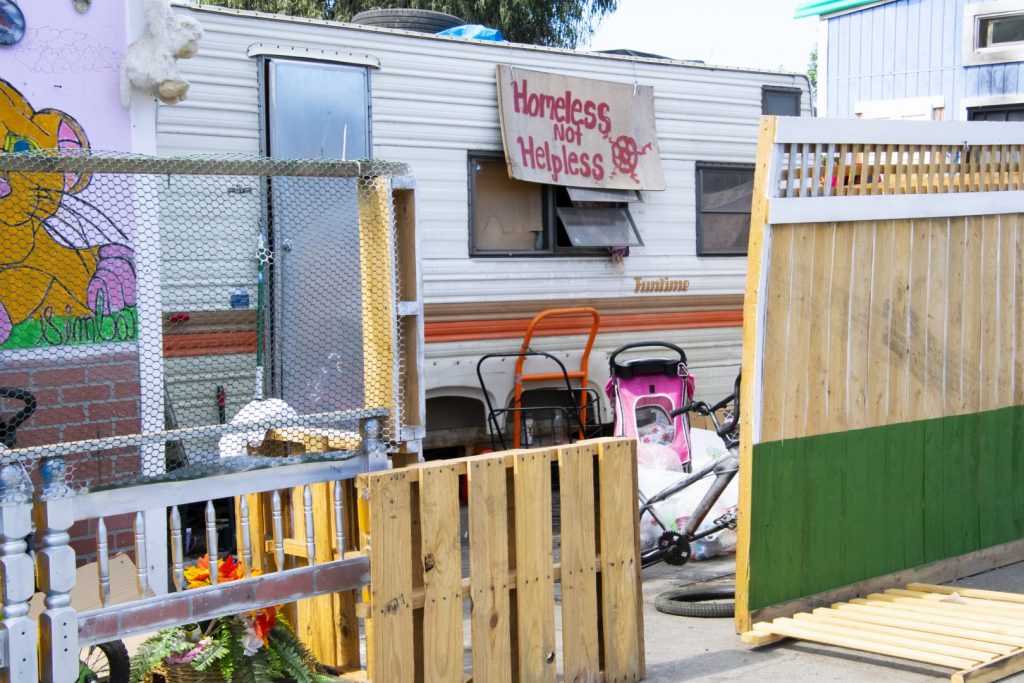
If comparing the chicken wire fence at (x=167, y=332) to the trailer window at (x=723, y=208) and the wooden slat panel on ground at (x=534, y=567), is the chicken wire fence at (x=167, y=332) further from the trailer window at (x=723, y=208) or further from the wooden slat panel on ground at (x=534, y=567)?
the trailer window at (x=723, y=208)

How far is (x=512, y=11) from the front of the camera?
68.3ft

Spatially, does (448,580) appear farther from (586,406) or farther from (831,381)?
(586,406)

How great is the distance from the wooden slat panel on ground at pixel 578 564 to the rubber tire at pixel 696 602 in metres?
1.22

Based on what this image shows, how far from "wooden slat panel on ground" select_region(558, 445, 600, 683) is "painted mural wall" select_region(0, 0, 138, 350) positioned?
1732 millimetres

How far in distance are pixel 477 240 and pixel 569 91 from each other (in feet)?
4.33

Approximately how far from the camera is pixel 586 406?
8648mm

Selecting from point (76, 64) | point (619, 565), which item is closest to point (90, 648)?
point (619, 565)

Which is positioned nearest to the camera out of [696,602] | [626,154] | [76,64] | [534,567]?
[534,567]

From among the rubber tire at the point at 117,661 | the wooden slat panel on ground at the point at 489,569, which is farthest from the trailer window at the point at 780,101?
the rubber tire at the point at 117,661

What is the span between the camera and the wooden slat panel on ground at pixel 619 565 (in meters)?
4.67

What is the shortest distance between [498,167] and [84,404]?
4.80 m

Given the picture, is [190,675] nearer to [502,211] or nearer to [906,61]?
[502,211]

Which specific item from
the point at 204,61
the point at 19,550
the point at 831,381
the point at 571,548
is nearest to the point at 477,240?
the point at 204,61

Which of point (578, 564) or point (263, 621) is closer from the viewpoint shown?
point (263, 621)
